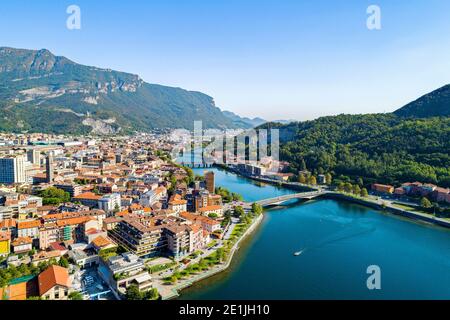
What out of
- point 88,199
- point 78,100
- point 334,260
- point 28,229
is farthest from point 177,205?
point 78,100

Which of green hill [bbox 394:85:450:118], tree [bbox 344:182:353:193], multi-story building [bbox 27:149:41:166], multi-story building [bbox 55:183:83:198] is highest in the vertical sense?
green hill [bbox 394:85:450:118]

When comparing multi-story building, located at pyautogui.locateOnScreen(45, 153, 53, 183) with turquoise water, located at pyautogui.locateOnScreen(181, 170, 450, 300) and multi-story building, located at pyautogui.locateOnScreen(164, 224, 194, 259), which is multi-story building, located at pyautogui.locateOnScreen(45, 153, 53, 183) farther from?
turquoise water, located at pyautogui.locateOnScreen(181, 170, 450, 300)

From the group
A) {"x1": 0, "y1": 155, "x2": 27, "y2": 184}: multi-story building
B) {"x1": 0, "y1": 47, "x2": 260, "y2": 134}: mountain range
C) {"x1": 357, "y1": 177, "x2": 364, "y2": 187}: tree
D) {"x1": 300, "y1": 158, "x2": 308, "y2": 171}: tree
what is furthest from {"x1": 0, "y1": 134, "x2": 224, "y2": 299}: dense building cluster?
{"x1": 0, "y1": 47, "x2": 260, "y2": 134}: mountain range

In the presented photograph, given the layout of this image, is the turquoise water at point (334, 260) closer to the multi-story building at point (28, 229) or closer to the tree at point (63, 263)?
the tree at point (63, 263)
